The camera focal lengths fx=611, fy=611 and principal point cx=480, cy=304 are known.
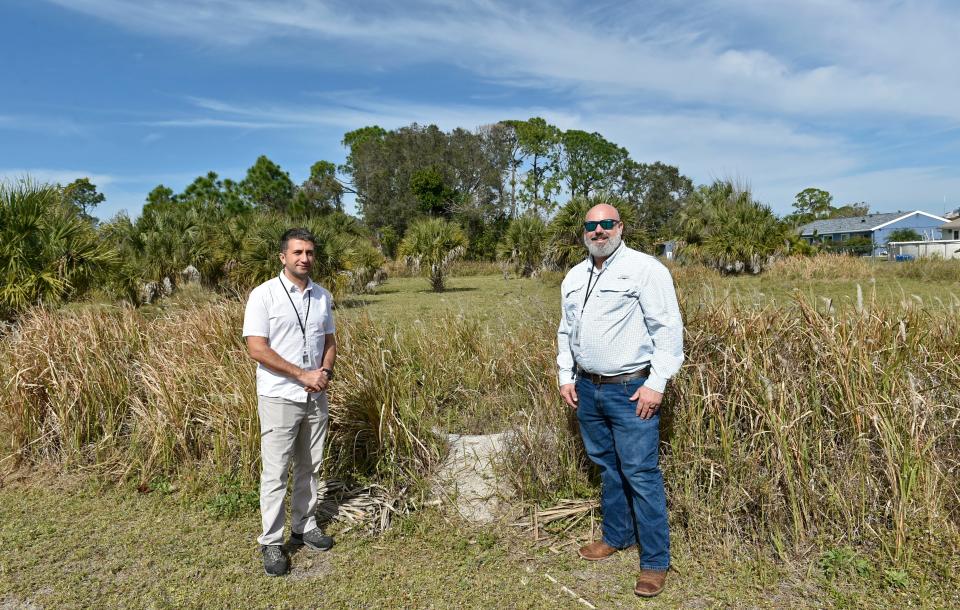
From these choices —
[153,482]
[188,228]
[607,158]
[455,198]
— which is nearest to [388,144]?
[455,198]

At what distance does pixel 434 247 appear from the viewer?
2242 centimetres

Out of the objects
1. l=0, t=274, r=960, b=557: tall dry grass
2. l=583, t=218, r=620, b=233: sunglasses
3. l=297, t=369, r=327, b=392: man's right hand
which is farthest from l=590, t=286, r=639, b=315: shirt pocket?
l=297, t=369, r=327, b=392: man's right hand

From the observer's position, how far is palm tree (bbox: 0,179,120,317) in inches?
322

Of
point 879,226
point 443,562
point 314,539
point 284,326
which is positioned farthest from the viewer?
point 879,226

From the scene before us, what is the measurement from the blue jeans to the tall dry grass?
18.3 inches

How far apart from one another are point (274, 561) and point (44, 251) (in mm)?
7669

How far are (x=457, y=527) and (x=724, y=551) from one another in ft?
4.90

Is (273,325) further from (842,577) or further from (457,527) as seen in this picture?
(842,577)

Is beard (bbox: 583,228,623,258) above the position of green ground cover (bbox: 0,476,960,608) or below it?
above

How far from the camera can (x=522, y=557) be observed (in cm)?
338

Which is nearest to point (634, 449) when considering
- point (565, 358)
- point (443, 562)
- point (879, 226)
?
point (565, 358)

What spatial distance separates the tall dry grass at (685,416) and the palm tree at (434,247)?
16789 millimetres

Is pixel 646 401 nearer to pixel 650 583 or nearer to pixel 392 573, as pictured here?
pixel 650 583

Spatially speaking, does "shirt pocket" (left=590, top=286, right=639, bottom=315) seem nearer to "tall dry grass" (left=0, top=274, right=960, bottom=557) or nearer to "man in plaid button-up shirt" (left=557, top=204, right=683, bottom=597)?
"man in plaid button-up shirt" (left=557, top=204, right=683, bottom=597)
